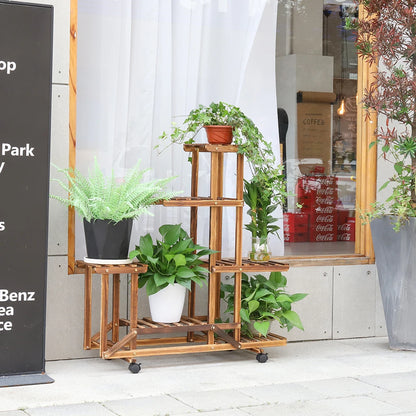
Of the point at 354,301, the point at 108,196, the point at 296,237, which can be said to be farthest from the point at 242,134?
the point at 354,301

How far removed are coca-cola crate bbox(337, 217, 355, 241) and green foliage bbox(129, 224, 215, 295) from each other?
162 cm

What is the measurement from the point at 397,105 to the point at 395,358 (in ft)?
5.56

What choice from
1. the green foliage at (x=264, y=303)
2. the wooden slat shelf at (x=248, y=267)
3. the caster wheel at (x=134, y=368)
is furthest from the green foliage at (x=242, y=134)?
the caster wheel at (x=134, y=368)

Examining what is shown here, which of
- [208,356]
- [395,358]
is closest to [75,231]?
[208,356]

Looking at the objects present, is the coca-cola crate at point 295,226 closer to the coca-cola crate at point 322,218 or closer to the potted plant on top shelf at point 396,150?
the coca-cola crate at point 322,218

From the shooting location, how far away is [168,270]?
5523 mm

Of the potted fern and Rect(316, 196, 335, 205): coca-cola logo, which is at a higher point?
Rect(316, 196, 335, 205): coca-cola logo

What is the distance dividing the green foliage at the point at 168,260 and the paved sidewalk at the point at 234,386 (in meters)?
0.55

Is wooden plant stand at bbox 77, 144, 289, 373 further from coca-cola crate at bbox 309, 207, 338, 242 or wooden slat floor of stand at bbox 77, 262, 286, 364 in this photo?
coca-cola crate at bbox 309, 207, 338, 242

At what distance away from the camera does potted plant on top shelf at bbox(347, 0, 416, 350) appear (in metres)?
5.98

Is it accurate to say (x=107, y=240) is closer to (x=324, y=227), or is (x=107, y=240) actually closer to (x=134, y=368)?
(x=134, y=368)

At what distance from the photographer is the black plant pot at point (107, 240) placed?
5.32 metres

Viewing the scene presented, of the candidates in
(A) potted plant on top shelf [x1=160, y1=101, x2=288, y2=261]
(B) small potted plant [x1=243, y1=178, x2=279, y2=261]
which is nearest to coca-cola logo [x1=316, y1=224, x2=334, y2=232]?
(A) potted plant on top shelf [x1=160, y1=101, x2=288, y2=261]

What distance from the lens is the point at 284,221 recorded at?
21.8 ft
